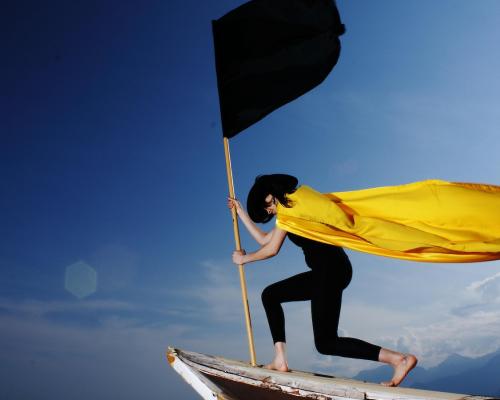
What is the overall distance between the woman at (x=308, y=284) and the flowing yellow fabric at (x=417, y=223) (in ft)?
0.50

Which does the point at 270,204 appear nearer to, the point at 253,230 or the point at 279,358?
the point at 253,230

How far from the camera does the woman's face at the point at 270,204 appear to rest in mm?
5129

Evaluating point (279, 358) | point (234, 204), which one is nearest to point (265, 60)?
point (234, 204)

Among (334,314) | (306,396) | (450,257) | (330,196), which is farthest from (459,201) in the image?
(306,396)

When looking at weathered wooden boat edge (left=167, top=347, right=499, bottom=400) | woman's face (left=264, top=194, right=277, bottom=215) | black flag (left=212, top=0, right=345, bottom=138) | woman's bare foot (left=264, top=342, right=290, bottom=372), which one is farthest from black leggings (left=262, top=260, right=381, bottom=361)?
black flag (left=212, top=0, right=345, bottom=138)

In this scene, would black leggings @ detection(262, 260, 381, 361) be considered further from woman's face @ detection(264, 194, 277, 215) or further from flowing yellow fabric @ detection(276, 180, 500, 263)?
woman's face @ detection(264, 194, 277, 215)

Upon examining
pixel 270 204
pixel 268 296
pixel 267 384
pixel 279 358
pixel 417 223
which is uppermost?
pixel 270 204

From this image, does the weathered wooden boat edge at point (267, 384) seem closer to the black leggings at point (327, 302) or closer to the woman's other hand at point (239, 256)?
the black leggings at point (327, 302)

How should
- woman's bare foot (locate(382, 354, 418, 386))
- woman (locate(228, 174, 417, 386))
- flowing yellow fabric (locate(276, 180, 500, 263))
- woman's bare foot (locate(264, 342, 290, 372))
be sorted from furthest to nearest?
woman's bare foot (locate(264, 342, 290, 372)) < flowing yellow fabric (locate(276, 180, 500, 263)) < woman (locate(228, 174, 417, 386)) < woman's bare foot (locate(382, 354, 418, 386))

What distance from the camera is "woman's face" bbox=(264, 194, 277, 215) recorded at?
5.13 meters

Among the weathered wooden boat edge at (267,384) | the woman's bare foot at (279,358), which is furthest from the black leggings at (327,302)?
the woman's bare foot at (279,358)

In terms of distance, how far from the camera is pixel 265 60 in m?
6.80

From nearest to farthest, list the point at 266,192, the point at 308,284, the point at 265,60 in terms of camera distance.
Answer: the point at 308,284
the point at 266,192
the point at 265,60

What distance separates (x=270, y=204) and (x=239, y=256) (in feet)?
2.87
